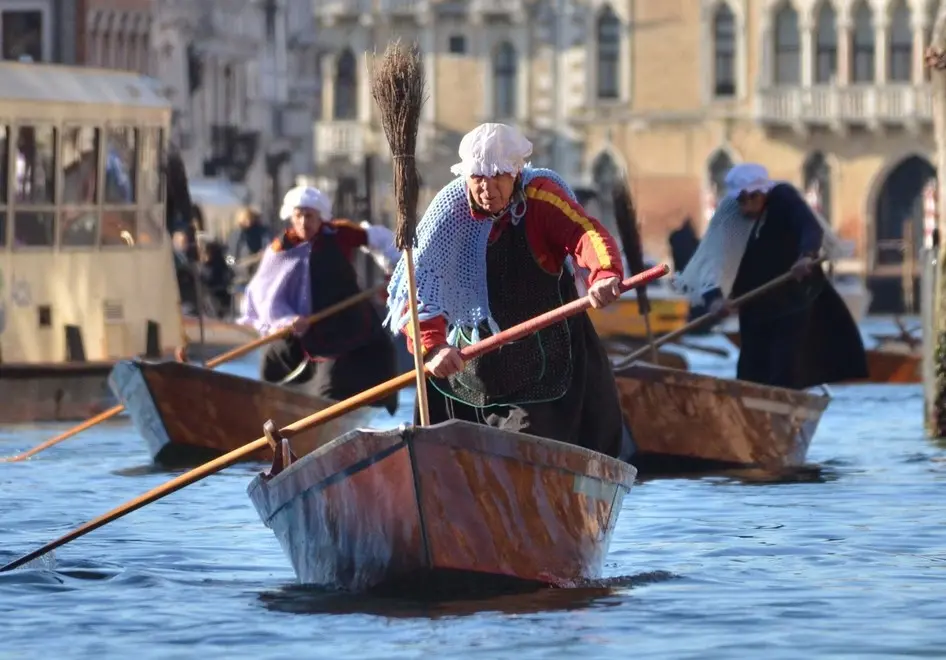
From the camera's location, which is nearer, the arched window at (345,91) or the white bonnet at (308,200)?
the white bonnet at (308,200)

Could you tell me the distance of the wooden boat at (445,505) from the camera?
10.0 m

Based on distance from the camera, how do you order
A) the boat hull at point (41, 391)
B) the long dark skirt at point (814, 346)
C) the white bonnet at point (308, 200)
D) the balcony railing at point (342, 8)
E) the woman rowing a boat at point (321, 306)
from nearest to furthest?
the white bonnet at point (308, 200), the long dark skirt at point (814, 346), the woman rowing a boat at point (321, 306), the boat hull at point (41, 391), the balcony railing at point (342, 8)

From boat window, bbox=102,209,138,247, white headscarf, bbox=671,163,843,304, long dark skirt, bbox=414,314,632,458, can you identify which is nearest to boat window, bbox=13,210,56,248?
boat window, bbox=102,209,138,247

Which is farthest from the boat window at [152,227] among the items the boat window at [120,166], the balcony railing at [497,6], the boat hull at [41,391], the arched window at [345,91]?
the arched window at [345,91]

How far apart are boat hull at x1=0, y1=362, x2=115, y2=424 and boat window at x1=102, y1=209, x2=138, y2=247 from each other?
2159 mm

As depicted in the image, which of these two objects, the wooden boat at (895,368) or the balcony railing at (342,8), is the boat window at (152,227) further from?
the balcony railing at (342,8)

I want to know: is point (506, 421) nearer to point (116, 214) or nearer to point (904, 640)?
point (904, 640)

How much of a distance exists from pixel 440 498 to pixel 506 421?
797mm

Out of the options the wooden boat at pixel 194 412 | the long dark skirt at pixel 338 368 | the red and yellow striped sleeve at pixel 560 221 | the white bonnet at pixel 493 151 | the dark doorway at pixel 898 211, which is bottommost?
the dark doorway at pixel 898 211

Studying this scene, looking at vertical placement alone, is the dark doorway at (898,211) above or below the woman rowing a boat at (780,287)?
below

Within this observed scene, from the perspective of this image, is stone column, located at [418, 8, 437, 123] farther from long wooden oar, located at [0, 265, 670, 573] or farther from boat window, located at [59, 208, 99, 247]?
long wooden oar, located at [0, 265, 670, 573]

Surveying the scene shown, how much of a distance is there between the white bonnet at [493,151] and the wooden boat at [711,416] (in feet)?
19.3

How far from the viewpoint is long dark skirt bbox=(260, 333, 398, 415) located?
681 inches

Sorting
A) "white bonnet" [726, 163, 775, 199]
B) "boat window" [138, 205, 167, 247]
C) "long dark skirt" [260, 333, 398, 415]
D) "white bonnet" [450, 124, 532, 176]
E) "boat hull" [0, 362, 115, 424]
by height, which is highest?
"white bonnet" [450, 124, 532, 176]
